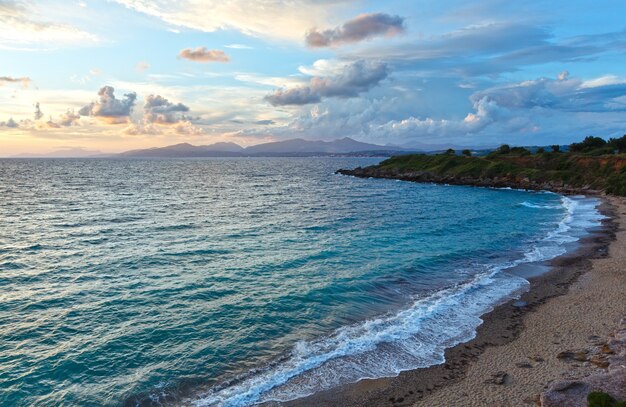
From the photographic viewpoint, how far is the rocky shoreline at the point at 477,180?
93.0 m

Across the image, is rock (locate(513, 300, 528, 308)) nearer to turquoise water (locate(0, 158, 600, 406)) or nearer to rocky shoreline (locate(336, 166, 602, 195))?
turquoise water (locate(0, 158, 600, 406))

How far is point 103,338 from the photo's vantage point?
1970 centimetres

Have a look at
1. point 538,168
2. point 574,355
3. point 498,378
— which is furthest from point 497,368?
point 538,168

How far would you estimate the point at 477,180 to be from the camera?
368ft

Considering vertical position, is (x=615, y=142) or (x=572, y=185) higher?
(x=615, y=142)

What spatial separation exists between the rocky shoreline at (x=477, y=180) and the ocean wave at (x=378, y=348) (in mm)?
76678

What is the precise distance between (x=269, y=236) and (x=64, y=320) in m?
23.0

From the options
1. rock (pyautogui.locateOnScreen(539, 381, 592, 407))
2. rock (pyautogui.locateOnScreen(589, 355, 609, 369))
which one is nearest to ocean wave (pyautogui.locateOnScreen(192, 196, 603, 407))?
rock (pyautogui.locateOnScreen(539, 381, 592, 407))

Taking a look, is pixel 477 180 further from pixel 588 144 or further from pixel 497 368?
pixel 497 368

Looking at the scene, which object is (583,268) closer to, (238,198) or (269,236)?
(269,236)

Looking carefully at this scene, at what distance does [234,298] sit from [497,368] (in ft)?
49.3

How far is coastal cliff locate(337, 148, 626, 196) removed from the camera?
89.2 metres

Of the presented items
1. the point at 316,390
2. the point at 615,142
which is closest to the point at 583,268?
the point at 316,390

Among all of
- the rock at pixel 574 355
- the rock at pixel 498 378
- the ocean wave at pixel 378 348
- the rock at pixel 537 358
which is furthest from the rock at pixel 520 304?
the rock at pixel 498 378
